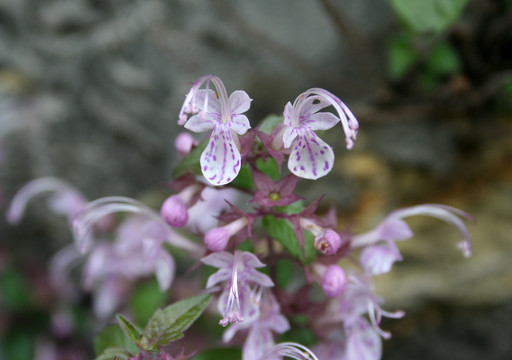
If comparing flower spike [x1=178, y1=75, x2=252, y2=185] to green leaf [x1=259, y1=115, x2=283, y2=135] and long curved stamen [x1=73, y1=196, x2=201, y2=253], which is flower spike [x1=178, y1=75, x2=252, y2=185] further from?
long curved stamen [x1=73, y1=196, x2=201, y2=253]

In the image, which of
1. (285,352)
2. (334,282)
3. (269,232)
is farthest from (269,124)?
(285,352)

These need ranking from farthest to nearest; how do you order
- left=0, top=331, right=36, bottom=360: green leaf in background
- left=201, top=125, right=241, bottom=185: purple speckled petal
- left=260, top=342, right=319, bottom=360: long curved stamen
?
1. left=0, top=331, right=36, bottom=360: green leaf in background
2. left=260, top=342, right=319, bottom=360: long curved stamen
3. left=201, top=125, right=241, bottom=185: purple speckled petal

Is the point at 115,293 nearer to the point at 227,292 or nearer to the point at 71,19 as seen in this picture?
the point at 227,292

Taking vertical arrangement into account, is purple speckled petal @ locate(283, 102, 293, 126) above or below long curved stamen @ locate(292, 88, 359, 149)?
below

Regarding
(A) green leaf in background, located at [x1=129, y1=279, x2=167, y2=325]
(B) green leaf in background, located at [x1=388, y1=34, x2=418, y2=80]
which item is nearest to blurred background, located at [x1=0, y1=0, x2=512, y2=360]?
(B) green leaf in background, located at [x1=388, y1=34, x2=418, y2=80]

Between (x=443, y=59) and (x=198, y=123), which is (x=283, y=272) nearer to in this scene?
(x=198, y=123)

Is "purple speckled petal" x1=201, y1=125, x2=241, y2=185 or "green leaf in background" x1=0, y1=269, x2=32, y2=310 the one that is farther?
"green leaf in background" x1=0, y1=269, x2=32, y2=310
